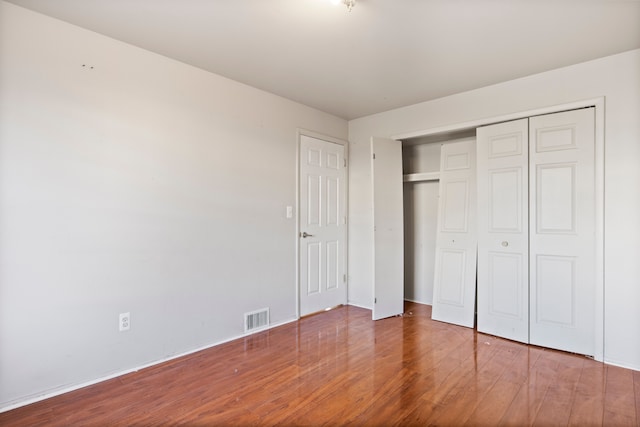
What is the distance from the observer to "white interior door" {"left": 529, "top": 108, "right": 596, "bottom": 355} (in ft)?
9.33

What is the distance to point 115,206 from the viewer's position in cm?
247

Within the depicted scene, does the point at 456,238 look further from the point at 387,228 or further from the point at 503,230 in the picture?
the point at 387,228

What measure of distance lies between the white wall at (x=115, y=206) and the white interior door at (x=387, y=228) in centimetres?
128

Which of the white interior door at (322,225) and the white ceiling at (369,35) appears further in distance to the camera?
the white interior door at (322,225)

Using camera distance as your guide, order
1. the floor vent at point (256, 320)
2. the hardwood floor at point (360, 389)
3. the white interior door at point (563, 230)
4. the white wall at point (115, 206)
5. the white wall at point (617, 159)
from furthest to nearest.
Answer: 1. the floor vent at point (256, 320)
2. the white interior door at point (563, 230)
3. the white wall at point (617, 159)
4. the white wall at point (115, 206)
5. the hardwood floor at point (360, 389)

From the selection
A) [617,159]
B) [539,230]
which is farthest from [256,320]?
[617,159]

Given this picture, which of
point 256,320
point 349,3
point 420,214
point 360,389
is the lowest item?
point 360,389

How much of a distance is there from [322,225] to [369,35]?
230cm

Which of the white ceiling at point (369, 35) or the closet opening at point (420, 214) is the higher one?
the white ceiling at point (369, 35)

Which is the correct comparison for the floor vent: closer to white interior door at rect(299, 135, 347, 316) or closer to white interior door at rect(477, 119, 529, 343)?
white interior door at rect(299, 135, 347, 316)

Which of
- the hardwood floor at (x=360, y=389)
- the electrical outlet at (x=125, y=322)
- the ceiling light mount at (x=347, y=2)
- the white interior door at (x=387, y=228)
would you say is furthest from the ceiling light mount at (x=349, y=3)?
the electrical outlet at (x=125, y=322)

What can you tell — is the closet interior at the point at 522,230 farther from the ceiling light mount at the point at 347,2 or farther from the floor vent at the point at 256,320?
the ceiling light mount at the point at 347,2

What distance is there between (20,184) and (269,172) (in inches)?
79.6

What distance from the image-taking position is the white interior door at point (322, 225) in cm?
395
